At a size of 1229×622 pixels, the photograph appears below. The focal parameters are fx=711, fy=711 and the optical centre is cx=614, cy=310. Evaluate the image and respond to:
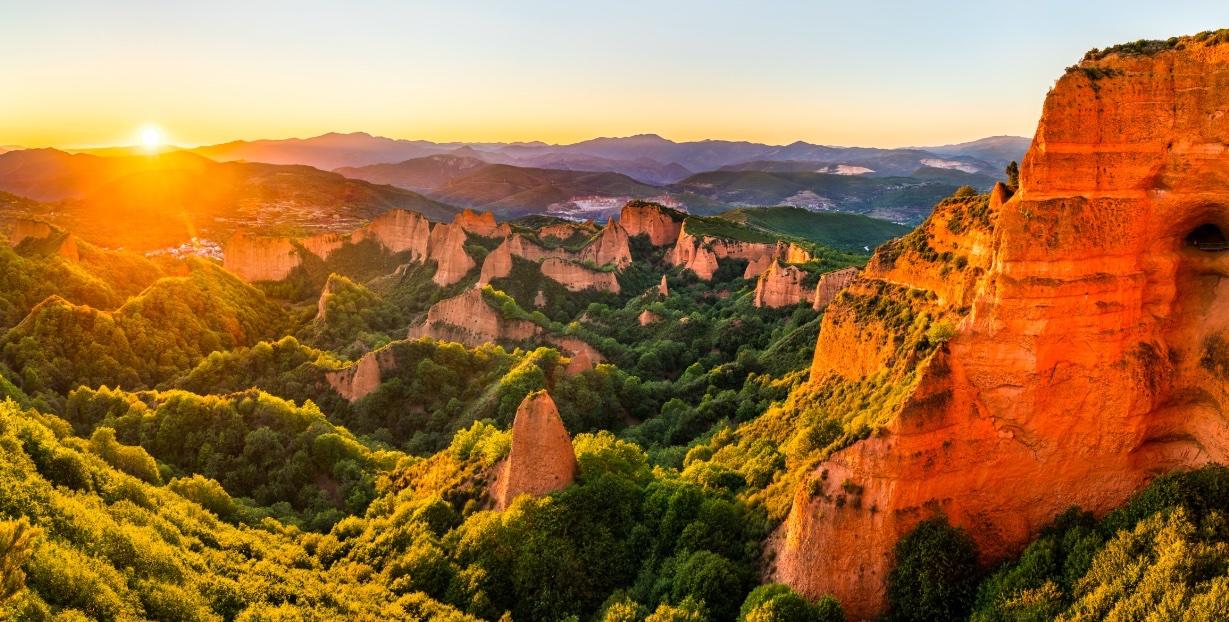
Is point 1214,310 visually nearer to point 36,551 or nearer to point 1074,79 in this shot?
point 1074,79

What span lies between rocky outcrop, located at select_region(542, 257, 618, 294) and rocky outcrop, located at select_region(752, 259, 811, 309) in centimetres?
2346

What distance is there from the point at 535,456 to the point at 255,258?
7203cm

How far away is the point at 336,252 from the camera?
314ft

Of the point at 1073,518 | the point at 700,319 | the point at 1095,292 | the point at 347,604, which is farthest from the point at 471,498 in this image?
the point at 700,319

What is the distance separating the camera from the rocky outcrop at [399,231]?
318 feet

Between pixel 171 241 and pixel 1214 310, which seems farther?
pixel 171 241

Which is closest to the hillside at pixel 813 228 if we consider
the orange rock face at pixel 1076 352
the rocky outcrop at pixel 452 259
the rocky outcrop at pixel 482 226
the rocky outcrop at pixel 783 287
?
the rocky outcrop at pixel 482 226

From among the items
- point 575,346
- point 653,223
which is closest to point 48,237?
point 575,346

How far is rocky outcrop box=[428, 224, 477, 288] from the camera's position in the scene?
276 feet

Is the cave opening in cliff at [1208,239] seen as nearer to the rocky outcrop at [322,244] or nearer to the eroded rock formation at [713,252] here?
the eroded rock formation at [713,252]

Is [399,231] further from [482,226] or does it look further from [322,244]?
[482,226]

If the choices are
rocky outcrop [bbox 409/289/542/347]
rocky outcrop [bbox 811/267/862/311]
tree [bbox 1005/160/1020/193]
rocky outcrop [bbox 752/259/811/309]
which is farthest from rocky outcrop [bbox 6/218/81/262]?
tree [bbox 1005/160/1020/193]

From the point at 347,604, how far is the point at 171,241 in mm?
149461

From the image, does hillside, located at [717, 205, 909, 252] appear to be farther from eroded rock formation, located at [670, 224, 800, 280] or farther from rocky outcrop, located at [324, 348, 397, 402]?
rocky outcrop, located at [324, 348, 397, 402]
